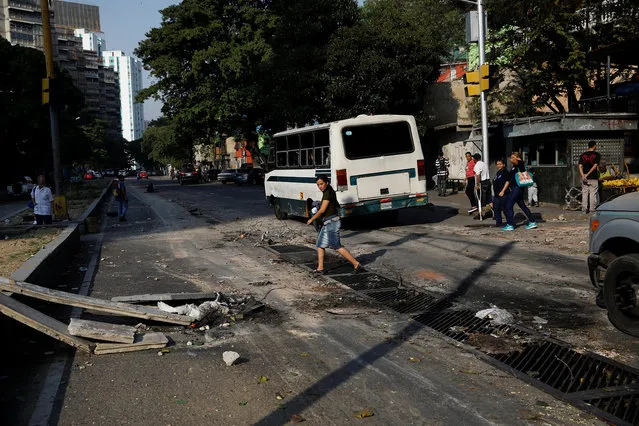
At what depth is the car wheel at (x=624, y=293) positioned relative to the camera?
5898 mm

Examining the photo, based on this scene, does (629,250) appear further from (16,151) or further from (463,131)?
(16,151)

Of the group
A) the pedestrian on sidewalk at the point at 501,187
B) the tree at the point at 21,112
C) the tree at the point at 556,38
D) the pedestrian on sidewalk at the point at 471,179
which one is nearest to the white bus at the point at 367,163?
the pedestrian on sidewalk at the point at 501,187

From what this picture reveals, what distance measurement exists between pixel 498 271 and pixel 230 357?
5.46 meters

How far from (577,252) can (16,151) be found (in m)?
42.0

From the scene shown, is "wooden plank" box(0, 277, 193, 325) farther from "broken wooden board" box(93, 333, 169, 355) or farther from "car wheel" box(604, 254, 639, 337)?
"car wheel" box(604, 254, 639, 337)

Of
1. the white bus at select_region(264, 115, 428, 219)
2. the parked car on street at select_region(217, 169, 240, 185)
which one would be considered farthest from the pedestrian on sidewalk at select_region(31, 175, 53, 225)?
the parked car on street at select_region(217, 169, 240, 185)

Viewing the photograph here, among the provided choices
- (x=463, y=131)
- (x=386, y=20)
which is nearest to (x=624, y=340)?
(x=463, y=131)

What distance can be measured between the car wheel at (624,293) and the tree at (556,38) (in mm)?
18430

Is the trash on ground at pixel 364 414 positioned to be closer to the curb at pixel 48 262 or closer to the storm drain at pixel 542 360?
the storm drain at pixel 542 360

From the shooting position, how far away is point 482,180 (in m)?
17.9

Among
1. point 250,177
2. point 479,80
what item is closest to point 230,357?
point 479,80

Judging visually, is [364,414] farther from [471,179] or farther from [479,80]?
[479,80]

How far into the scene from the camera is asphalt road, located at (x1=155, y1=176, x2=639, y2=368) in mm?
6469

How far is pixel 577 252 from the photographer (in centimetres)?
1116
